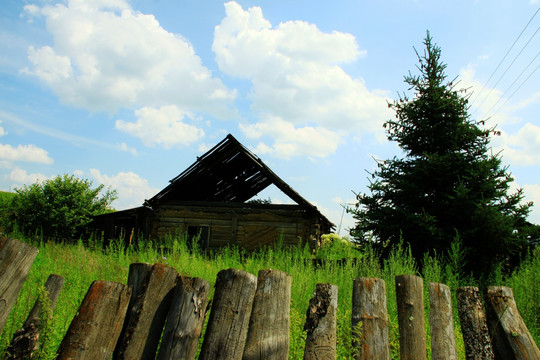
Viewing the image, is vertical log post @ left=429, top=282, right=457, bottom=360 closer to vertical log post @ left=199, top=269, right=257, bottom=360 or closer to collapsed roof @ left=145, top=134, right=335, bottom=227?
vertical log post @ left=199, top=269, right=257, bottom=360

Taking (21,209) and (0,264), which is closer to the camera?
(0,264)

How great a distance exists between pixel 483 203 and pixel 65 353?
27.4 ft

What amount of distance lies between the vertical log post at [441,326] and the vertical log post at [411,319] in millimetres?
80

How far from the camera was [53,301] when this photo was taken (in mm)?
2037

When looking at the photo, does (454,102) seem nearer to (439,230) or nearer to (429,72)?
(429,72)

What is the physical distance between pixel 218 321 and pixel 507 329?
1.82 meters

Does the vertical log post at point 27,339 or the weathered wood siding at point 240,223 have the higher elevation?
the weathered wood siding at point 240,223

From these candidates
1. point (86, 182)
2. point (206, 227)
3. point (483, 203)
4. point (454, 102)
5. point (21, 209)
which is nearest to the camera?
point (483, 203)

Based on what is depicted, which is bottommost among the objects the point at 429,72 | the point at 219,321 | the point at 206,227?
the point at 219,321

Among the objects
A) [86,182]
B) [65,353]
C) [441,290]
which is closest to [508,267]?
[441,290]

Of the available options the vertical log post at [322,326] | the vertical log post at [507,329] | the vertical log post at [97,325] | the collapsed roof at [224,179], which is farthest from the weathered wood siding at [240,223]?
the vertical log post at [97,325]

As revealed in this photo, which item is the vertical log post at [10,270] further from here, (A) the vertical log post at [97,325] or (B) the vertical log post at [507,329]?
(B) the vertical log post at [507,329]

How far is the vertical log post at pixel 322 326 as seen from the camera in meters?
1.96

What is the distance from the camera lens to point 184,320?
1.93 m
